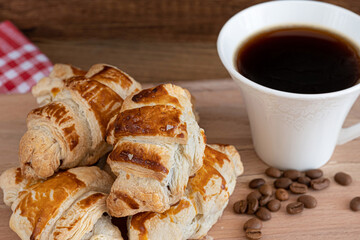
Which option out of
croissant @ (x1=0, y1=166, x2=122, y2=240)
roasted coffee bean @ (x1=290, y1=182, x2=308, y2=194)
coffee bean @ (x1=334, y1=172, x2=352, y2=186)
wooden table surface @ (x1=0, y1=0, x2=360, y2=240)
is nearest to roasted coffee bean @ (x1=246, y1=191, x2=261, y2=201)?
roasted coffee bean @ (x1=290, y1=182, x2=308, y2=194)

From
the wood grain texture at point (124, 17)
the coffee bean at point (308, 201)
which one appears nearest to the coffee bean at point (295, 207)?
the coffee bean at point (308, 201)

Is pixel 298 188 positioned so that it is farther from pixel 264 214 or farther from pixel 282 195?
pixel 264 214

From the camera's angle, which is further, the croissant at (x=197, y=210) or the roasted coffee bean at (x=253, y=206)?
the roasted coffee bean at (x=253, y=206)

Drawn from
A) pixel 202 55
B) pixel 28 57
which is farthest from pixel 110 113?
pixel 202 55

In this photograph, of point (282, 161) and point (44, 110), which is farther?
point (282, 161)

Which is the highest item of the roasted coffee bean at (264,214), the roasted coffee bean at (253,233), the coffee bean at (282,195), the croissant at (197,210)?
the croissant at (197,210)

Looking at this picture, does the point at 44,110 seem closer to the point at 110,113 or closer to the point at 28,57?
the point at 110,113

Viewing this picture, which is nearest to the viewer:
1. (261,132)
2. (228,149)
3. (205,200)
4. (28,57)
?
(205,200)

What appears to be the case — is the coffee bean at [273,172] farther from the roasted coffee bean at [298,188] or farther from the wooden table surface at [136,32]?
the wooden table surface at [136,32]
